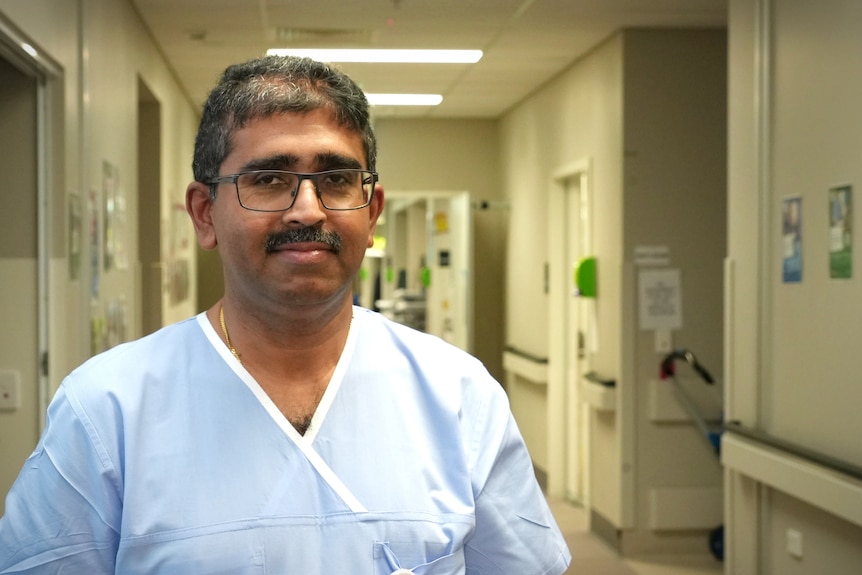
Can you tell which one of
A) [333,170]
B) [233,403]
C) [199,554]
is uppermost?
[333,170]

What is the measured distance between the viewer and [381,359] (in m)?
1.53

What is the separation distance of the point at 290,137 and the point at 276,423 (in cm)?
35

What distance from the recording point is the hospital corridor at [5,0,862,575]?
3307 millimetres

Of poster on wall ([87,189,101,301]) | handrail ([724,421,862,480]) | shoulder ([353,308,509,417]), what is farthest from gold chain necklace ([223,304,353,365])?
poster on wall ([87,189,101,301])

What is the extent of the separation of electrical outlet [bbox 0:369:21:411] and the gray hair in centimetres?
239

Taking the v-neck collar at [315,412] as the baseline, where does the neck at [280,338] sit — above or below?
above

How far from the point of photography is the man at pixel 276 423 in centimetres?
131

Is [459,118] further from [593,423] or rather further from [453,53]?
[593,423]

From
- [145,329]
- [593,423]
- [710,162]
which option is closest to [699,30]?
[710,162]

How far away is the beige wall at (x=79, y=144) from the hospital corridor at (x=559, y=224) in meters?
0.01

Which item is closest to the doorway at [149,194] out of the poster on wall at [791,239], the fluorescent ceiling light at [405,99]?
the fluorescent ceiling light at [405,99]

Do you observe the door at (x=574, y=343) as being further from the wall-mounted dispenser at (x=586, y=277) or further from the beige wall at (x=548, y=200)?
the wall-mounted dispenser at (x=586, y=277)

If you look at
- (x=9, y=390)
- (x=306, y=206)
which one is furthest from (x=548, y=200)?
(x=306, y=206)

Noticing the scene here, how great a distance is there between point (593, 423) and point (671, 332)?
2.66 ft
